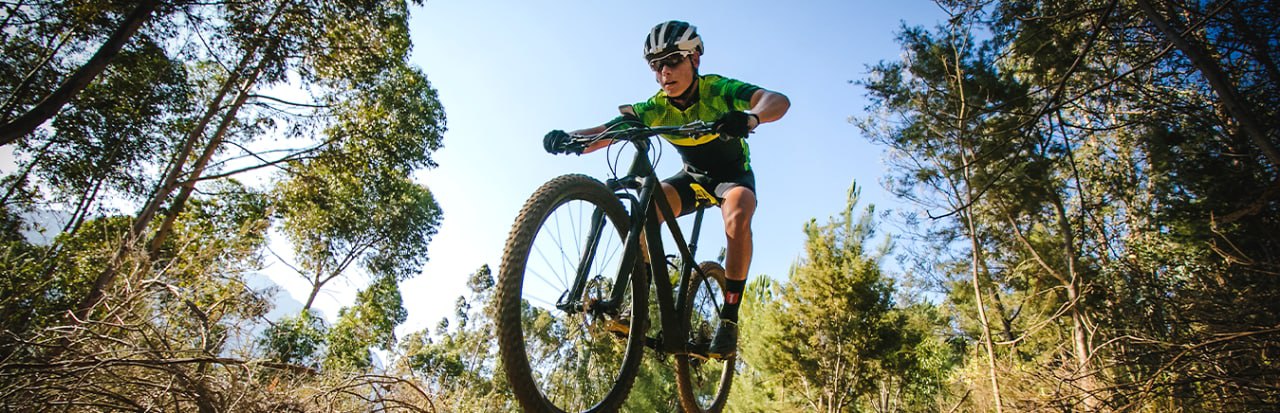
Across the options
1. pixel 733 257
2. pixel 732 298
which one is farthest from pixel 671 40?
pixel 732 298

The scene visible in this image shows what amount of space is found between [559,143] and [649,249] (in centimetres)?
69

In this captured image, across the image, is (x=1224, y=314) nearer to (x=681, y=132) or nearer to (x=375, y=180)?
(x=681, y=132)

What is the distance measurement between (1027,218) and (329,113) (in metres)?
17.0

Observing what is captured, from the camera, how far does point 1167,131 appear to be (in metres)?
10.3

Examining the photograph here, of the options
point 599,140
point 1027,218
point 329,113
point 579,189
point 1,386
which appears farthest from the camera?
point 1027,218

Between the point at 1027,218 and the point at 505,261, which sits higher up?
the point at 1027,218

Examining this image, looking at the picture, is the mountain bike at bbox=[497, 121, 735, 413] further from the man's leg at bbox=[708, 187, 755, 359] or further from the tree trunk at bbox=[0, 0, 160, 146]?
the tree trunk at bbox=[0, 0, 160, 146]

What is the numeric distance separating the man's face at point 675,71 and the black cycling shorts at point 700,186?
0.53 meters

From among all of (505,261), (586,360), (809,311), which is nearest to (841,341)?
(809,311)

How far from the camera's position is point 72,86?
19.2 feet

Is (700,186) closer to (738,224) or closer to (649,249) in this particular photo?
(738,224)

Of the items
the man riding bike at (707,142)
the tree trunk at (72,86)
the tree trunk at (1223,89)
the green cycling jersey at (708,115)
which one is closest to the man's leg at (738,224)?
the man riding bike at (707,142)

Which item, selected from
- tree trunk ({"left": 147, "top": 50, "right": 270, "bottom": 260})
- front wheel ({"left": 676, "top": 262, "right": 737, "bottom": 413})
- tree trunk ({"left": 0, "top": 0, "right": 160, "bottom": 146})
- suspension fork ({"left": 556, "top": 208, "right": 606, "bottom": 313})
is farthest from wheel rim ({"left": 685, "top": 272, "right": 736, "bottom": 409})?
tree trunk ({"left": 147, "top": 50, "right": 270, "bottom": 260})

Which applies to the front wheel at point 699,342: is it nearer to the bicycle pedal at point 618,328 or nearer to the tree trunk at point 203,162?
the bicycle pedal at point 618,328
